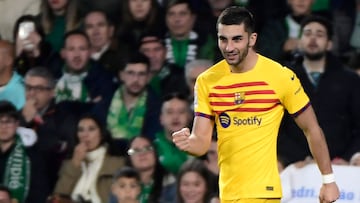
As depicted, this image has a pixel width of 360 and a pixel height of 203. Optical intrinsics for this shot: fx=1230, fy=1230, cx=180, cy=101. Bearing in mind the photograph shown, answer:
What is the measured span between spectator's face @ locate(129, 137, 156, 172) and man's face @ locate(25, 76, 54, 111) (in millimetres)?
1274

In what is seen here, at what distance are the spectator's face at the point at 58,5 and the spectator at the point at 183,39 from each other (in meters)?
1.10

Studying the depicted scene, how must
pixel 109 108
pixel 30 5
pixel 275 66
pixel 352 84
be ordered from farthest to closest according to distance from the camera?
pixel 30 5 → pixel 109 108 → pixel 352 84 → pixel 275 66

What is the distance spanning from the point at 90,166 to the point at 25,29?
1896mm

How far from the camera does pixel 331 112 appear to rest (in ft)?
31.1

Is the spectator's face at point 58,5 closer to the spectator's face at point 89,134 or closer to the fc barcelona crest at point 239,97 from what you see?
the spectator's face at point 89,134

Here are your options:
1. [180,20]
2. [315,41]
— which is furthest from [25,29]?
[315,41]

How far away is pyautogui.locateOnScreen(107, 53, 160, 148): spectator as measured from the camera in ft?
34.4

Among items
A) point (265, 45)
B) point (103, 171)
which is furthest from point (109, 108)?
point (265, 45)

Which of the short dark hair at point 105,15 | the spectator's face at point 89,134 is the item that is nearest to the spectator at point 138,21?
the short dark hair at point 105,15

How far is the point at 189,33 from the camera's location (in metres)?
11.1

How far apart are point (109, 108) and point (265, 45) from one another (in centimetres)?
146

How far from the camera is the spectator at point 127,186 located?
31.1ft

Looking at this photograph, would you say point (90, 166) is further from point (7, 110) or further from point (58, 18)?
point (58, 18)

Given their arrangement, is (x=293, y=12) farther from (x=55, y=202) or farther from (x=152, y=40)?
(x=55, y=202)
